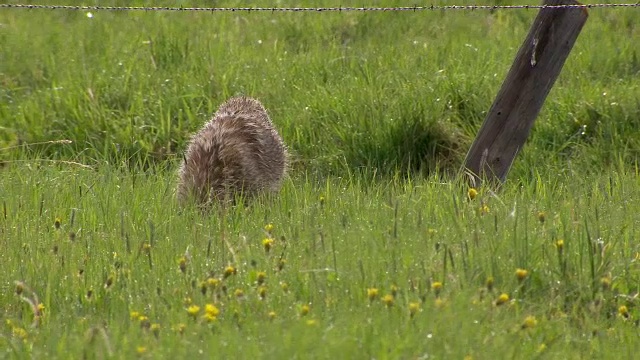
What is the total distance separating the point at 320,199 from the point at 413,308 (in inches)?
92.6

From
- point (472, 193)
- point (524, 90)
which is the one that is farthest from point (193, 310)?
point (524, 90)

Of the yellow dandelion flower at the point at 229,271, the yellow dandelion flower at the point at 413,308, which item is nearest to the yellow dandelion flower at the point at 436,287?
the yellow dandelion flower at the point at 413,308

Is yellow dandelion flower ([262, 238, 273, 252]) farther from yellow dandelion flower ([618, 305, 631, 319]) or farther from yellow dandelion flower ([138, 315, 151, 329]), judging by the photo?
yellow dandelion flower ([618, 305, 631, 319])

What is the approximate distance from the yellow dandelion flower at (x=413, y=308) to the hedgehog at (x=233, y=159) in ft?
7.89

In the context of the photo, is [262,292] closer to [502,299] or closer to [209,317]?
[209,317]

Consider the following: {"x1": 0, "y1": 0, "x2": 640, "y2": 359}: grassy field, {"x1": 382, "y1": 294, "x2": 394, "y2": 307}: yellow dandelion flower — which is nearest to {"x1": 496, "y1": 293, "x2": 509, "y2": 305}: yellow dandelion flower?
{"x1": 0, "y1": 0, "x2": 640, "y2": 359}: grassy field

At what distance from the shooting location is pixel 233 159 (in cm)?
714

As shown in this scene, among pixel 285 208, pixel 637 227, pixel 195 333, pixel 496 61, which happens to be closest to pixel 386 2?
pixel 496 61

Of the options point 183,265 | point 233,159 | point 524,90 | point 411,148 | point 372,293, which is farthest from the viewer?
point 411,148

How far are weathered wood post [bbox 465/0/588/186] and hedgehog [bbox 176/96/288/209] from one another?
48.8 inches

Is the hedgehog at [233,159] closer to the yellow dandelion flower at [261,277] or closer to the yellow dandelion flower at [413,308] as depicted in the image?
the yellow dandelion flower at [261,277]

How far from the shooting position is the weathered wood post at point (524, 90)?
680 centimetres

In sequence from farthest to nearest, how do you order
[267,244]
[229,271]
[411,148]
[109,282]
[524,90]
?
[411,148] → [524,90] → [267,244] → [109,282] → [229,271]

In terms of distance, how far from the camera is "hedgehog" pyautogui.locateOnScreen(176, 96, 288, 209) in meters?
6.93
